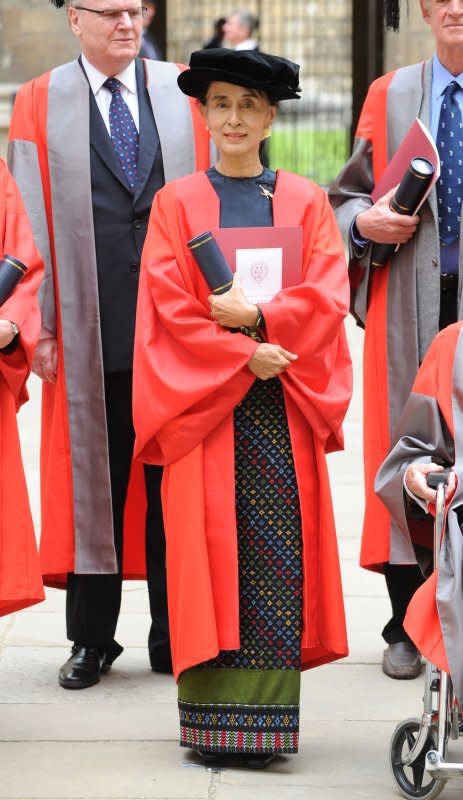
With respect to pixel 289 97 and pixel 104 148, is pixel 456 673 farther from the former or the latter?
pixel 104 148

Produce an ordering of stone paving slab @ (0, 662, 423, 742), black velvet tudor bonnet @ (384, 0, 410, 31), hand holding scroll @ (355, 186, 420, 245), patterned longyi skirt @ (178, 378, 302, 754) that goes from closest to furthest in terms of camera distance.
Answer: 1. patterned longyi skirt @ (178, 378, 302, 754)
2. stone paving slab @ (0, 662, 423, 742)
3. hand holding scroll @ (355, 186, 420, 245)
4. black velvet tudor bonnet @ (384, 0, 410, 31)

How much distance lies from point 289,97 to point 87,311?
3.35 feet

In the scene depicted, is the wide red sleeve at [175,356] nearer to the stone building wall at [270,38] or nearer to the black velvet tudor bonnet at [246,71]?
the black velvet tudor bonnet at [246,71]

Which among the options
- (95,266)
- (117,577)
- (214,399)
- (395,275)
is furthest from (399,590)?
(95,266)

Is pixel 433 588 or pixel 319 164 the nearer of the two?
pixel 433 588

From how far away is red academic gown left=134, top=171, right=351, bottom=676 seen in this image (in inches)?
175

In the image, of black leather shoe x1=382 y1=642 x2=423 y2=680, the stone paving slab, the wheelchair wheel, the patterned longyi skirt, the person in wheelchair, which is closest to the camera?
the person in wheelchair

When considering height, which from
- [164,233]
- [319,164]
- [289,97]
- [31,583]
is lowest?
[319,164]

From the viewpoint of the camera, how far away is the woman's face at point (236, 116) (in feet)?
14.8

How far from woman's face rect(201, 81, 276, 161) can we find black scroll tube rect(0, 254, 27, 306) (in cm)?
63

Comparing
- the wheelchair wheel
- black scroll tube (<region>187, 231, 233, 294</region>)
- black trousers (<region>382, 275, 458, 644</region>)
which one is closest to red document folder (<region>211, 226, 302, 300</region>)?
black scroll tube (<region>187, 231, 233, 294</region>)

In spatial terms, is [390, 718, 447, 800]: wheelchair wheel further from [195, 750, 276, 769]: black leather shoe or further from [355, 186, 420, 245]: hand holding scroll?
[355, 186, 420, 245]: hand holding scroll

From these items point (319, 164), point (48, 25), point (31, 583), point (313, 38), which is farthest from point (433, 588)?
point (313, 38)

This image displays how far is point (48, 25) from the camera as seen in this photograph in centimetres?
1363
